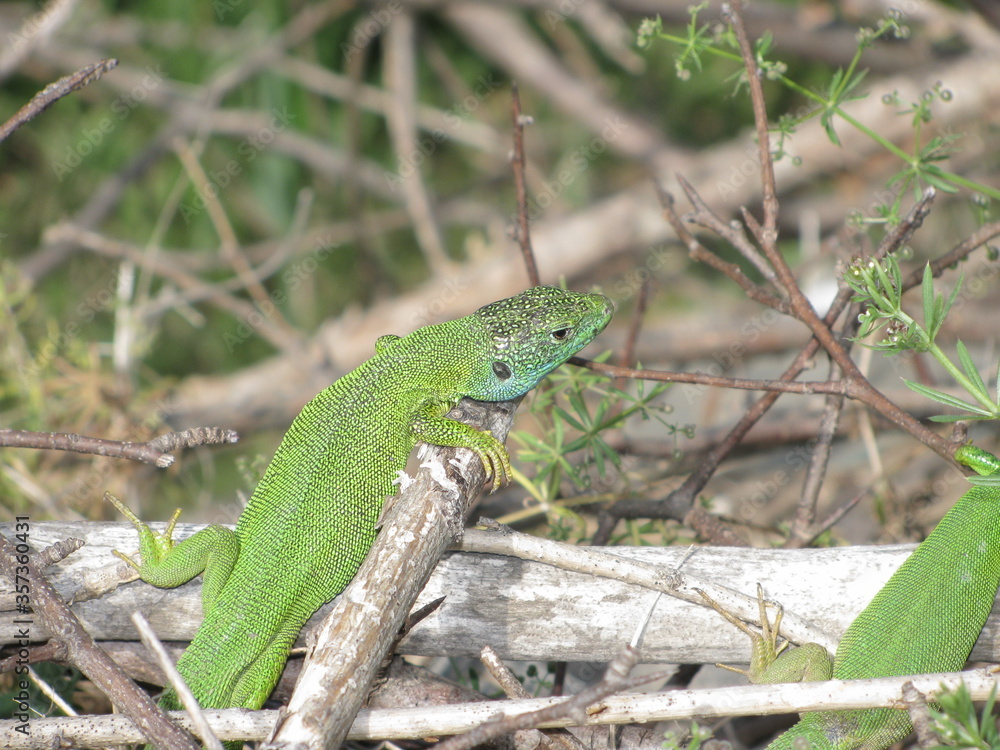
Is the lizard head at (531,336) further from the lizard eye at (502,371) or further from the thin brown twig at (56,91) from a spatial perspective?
the thin brown twig at (56,91)

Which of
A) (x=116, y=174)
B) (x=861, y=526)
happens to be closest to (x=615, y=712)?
(x=861, y=526)

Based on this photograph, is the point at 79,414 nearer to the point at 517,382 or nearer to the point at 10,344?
the point at 10,344

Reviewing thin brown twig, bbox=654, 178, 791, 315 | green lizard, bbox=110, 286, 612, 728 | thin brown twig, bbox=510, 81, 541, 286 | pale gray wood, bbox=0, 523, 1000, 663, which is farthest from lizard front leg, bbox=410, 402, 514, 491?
thin brown twig, bbox=654, 178, 791, 315

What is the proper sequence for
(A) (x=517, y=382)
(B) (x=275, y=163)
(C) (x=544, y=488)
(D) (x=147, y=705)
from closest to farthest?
(D) (x=147, y=705)
(A) (x=517, y=382)
(C) (x=544, y=488)
(B) (x=275, y=163)

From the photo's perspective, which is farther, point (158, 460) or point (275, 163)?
point (275, 163)

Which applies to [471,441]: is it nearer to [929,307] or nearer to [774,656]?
[774,656]

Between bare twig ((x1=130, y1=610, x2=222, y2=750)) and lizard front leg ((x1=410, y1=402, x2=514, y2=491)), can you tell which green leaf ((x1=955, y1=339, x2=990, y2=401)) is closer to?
lizard front leg ((x1=410, y1=402, x2=514, y2=491))

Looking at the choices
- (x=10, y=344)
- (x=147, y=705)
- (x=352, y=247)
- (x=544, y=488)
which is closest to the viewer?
(x=147, y=705)

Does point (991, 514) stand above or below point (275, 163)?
below
